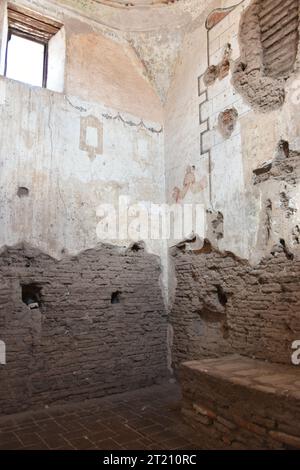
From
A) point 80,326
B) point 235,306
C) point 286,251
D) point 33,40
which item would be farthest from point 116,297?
point 33,40

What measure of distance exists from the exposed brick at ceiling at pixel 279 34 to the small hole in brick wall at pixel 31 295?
4289 mm

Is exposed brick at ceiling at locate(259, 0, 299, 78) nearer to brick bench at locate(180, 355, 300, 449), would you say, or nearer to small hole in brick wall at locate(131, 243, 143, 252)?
small hole in brick wall at locate(131, 243, 143, 252)

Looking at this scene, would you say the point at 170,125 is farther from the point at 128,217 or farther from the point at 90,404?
the point at 90,404

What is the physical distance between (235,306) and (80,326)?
2.20 metres

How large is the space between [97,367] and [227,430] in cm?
249

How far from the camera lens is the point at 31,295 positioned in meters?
5.12

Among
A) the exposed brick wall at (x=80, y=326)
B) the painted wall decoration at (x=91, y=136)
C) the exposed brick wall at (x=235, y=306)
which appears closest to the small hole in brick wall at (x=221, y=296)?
the exposed brick wall at (x=235, y=306)

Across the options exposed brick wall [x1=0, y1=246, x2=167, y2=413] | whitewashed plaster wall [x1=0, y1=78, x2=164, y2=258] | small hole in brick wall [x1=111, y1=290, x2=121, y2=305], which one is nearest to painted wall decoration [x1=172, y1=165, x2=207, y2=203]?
whitewashed plaster wall [x1=0, y1=78, x2=164, y2=258]

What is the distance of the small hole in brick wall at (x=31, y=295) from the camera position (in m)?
5.04

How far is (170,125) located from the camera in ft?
21.6

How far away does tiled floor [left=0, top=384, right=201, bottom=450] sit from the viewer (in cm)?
356

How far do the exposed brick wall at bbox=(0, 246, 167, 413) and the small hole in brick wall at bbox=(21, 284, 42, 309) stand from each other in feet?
0.26

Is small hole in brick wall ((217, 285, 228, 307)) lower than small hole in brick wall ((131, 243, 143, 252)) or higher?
lower
